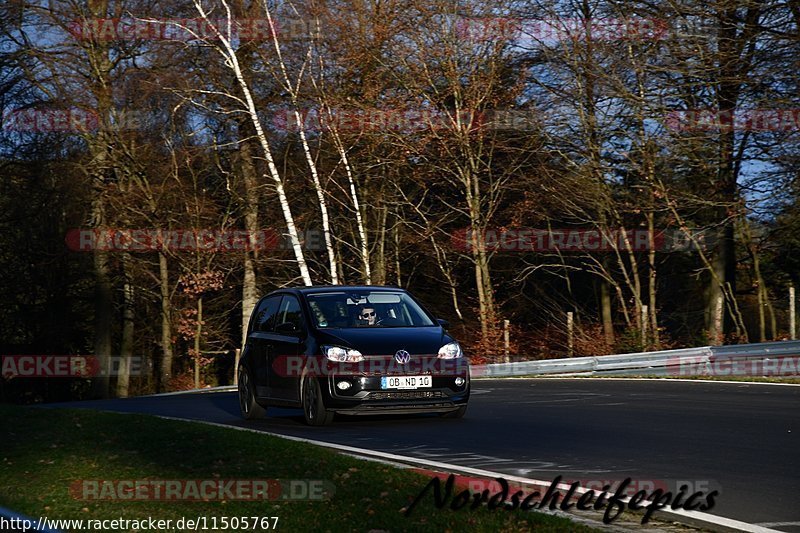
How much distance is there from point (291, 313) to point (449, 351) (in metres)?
2.43

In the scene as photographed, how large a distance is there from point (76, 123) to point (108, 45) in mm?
3179

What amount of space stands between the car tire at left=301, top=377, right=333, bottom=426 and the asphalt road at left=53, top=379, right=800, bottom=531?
149mm

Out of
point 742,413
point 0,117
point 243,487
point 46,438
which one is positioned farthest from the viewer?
point 0,117

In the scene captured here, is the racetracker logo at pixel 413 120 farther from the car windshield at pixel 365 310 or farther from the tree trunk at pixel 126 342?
the car windshield at pixel 365 310

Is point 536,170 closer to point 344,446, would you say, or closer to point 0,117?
point 0,117

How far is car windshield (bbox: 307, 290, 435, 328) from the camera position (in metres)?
14.9

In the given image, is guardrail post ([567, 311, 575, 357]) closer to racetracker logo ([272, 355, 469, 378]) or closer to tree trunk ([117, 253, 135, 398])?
racetracker logo ([272, 355, 469, 378])

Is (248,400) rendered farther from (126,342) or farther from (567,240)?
(126,342)

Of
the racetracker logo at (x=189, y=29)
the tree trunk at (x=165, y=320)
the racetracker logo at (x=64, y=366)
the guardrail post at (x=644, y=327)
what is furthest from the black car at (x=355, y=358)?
the racetracker logo at (x=64, y=366)

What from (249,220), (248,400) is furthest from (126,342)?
(248,400)

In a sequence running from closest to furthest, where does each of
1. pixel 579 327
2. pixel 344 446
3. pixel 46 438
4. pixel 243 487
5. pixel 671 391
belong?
pixel 243 487 → pixel 344 446 → pixel 46 438 → pixel 671 391 → pixel 579 327

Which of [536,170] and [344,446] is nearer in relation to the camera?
[344,446]

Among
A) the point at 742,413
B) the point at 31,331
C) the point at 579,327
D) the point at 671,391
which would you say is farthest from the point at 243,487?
the point at 31,331

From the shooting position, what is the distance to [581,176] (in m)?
33.4
